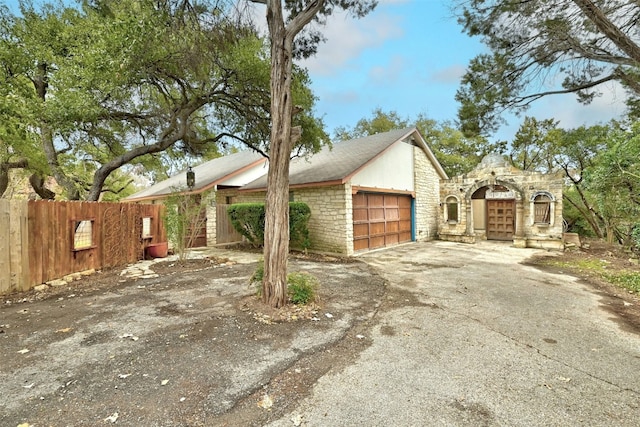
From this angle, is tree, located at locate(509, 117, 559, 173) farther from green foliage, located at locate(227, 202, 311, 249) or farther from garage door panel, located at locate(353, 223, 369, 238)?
green foliage, located at locate(227, 202, 311, 249)

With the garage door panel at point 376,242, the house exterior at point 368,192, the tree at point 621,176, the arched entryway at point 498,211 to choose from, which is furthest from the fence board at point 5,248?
the arched entryway at point 498,211

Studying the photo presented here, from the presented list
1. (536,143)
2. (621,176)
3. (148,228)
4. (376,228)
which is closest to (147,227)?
(148,228)

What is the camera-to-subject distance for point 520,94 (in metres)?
7.52

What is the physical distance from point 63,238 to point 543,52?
11006 mm

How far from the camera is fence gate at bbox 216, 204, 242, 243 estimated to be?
12961 millimetres

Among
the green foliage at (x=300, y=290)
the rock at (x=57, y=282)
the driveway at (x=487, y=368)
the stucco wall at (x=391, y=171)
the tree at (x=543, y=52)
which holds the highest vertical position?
the tree at (x=543, y=52)

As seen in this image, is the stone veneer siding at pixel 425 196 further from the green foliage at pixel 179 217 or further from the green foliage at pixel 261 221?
the green foliage at pixel 179 217

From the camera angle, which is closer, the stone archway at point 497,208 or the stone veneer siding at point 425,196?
the stone archway at point 497,208

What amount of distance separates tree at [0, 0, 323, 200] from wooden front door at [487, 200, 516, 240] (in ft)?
32.4

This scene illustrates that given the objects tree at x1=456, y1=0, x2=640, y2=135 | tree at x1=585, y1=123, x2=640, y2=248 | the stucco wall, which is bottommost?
tree at x1=585, y1=123, x2=640, y2=248

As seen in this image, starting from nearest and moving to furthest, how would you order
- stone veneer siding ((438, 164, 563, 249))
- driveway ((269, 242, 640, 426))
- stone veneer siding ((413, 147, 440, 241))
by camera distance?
driveway ((269, 242, 640, 426))
stone veneer siding ((438, 164, 563, 249))
stone veneer siding ((413, 147, 440, 241))

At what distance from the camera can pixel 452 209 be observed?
48.6 feet

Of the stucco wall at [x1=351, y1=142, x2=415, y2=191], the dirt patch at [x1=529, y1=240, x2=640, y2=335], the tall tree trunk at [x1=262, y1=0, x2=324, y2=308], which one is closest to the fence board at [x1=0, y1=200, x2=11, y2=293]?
the tall tree trunk at [x1=262, y1=0, x2=324, y2=308]

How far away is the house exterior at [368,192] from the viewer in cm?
985
